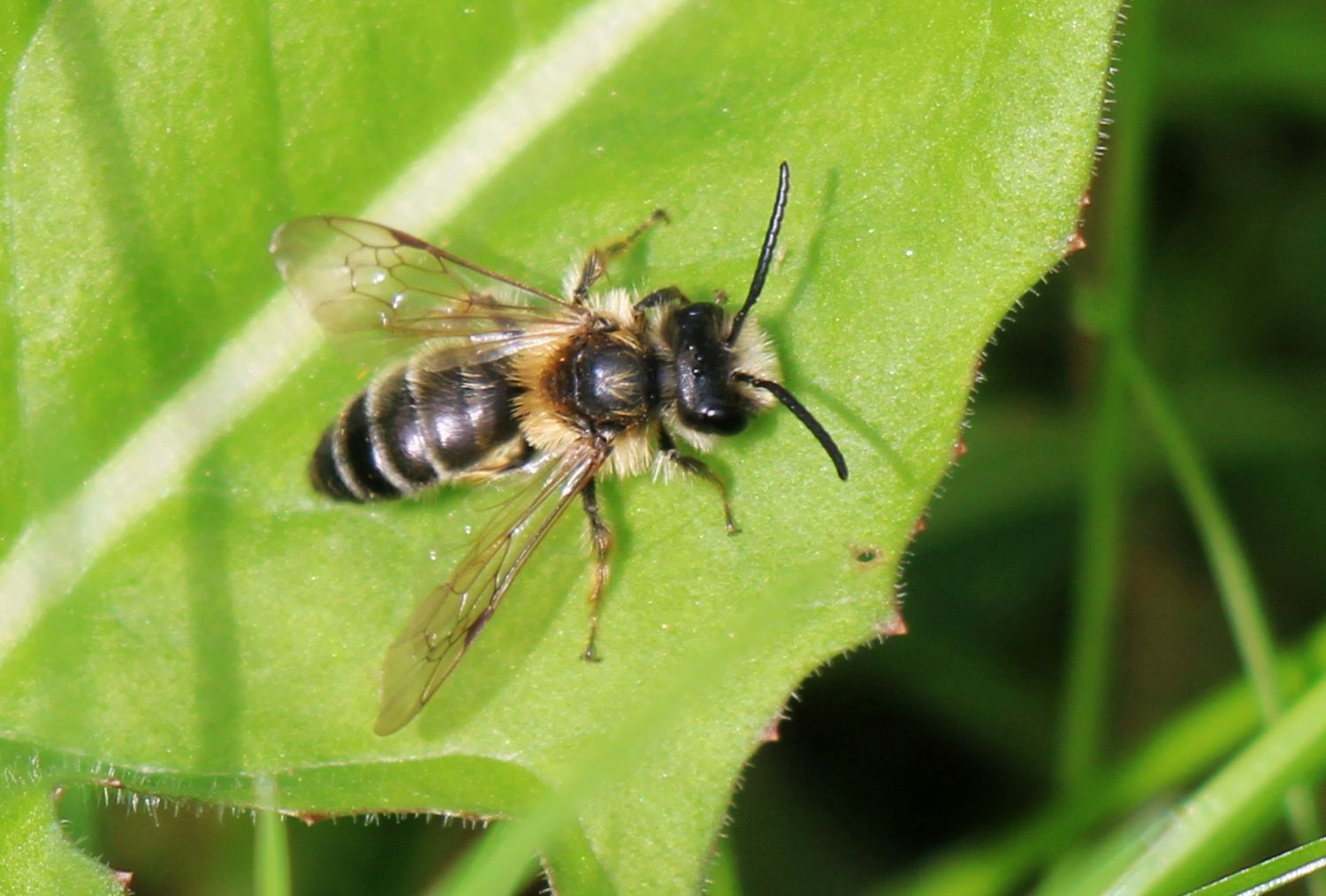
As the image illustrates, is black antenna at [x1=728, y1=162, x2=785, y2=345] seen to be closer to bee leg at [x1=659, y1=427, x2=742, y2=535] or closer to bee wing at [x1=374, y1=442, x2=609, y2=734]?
bee leg at [x1=659, y1=427, x2=742, y2=535]

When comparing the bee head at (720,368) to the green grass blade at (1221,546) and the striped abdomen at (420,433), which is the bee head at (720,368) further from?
the green grass blade at (1221,546)

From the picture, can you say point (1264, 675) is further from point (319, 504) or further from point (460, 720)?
point (319, 504)

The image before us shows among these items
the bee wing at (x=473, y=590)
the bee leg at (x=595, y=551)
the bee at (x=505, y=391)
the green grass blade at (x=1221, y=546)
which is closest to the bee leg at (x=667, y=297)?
the bee at (x=505, y=391)

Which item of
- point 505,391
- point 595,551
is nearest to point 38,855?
point 595,551

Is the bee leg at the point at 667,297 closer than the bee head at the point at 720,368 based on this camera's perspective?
No

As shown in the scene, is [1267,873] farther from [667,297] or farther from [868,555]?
[667,297]

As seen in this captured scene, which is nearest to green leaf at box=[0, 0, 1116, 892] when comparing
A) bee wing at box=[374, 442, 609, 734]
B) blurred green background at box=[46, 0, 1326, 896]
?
bee wing at box=[374, 442, 609, 734]
